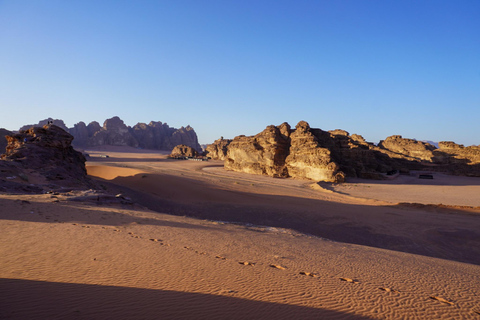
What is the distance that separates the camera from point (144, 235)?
6246 millimetres

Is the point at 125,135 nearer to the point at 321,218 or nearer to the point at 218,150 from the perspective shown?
the point at 218,150

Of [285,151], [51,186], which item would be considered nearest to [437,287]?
[51,186]

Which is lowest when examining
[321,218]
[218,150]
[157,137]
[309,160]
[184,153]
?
[321,218]

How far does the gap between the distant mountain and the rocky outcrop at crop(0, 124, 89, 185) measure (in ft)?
235

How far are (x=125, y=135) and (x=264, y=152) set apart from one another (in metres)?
66.3

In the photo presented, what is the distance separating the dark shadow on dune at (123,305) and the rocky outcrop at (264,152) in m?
27.1

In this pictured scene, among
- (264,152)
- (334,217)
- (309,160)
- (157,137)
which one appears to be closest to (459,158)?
(309,160)

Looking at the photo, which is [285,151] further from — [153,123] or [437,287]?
[153,123]

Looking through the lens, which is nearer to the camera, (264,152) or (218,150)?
(264,152)

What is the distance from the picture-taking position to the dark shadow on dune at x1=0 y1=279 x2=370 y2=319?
2.62 meters

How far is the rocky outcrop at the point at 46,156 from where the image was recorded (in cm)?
1300

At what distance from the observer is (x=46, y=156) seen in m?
14.3

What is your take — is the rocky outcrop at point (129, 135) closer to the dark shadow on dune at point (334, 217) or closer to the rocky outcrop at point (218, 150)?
the rocky outcrop at point (218, 150)

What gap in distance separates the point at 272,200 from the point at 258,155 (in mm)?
16336
